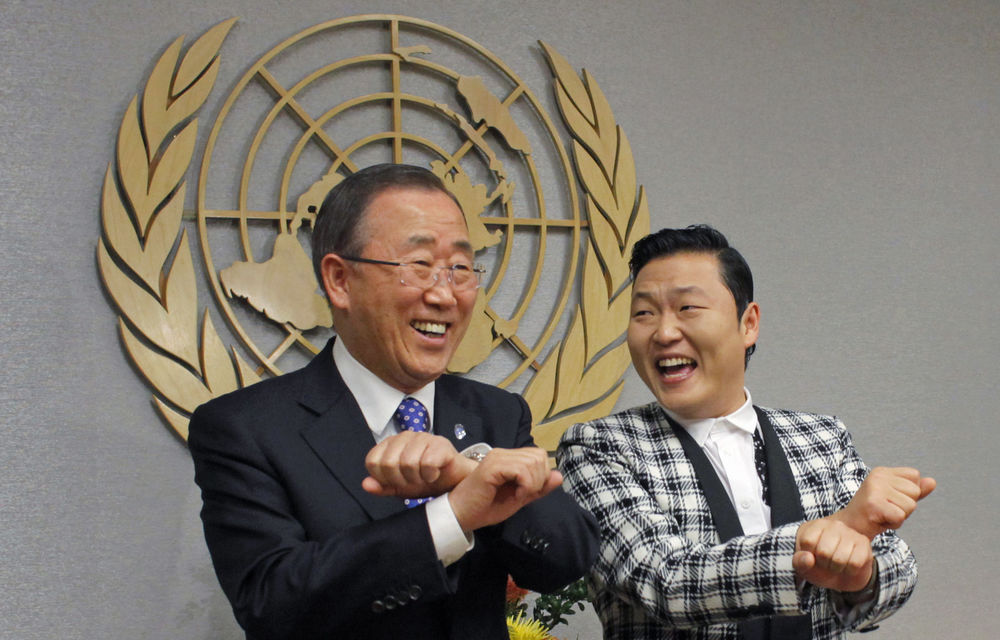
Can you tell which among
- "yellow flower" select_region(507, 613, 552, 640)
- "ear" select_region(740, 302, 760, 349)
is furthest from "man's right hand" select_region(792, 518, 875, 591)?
"yellow flower" select_region(507, 613, 552, 640)

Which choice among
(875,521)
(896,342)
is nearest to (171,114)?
(875,521)

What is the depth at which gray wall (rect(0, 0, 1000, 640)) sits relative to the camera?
6.98ft

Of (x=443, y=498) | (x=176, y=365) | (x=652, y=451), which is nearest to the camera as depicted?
(x=443, y=498)

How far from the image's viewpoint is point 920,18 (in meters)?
3.06

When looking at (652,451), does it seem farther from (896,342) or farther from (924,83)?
(924,83)

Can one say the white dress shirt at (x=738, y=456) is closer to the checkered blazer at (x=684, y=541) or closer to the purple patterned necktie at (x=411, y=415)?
the checkered blazer at (x=684, y=541)

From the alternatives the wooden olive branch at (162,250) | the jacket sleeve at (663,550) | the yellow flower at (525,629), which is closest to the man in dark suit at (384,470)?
the jacket sleeve at (663,550)

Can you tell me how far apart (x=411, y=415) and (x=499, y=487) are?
0.27 meters

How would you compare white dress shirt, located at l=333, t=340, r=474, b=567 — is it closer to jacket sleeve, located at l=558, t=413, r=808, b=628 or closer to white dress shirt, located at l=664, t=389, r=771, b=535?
jacket sleeve, located at l=558, t=413, r=808, b=628

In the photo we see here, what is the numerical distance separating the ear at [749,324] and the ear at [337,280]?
700 mm

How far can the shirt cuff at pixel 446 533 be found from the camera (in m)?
1.16

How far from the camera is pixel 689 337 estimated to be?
63.9 inches

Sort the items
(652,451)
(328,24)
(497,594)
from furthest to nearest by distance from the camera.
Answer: (328,24) < (652,451) < (497,594)

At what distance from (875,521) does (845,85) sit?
6.68 ft
